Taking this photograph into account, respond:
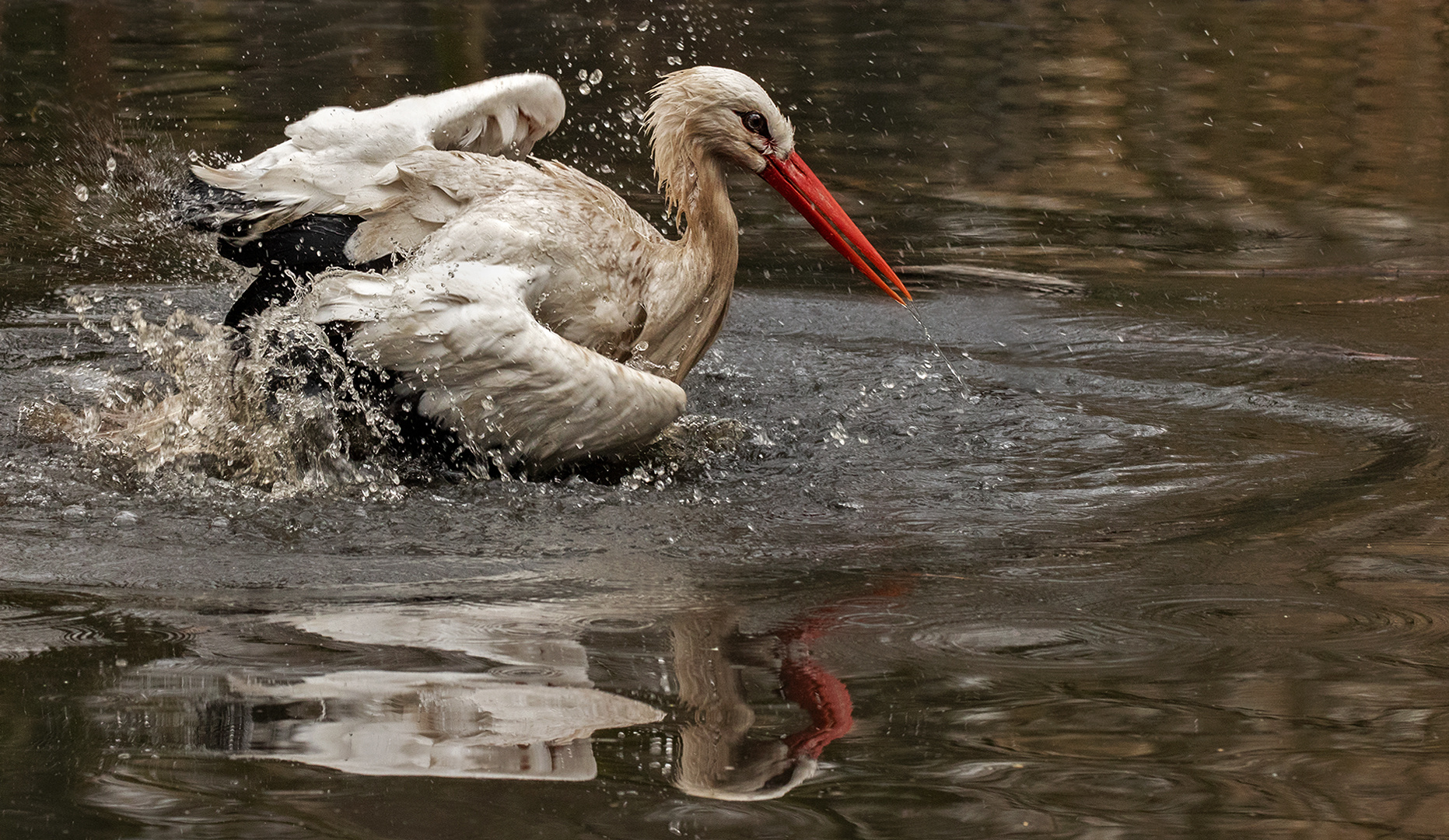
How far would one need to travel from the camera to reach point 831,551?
14.6 ft

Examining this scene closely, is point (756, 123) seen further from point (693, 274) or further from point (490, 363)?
point (490, 363)

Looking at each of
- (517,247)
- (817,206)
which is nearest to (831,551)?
(517,247)

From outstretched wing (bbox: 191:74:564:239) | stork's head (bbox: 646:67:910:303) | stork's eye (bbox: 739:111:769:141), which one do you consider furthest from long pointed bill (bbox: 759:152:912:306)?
outstretched wing (bbox: 191:74:564:239)

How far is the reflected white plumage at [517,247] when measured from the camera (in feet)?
15.4

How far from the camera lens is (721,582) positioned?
13.7 ft

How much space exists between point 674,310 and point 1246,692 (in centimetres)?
245

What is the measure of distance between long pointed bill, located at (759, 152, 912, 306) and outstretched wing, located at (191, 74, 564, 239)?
80 centimetres

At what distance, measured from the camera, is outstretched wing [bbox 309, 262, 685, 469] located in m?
4.64

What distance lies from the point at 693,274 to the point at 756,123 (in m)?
0.53

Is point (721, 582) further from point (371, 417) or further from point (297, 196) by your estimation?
point (297, 196)

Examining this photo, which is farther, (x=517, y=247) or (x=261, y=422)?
(x=261, y=422)

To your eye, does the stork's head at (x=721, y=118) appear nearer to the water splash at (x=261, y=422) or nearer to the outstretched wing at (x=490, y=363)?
the outstretched wing at (x=490, y=363)


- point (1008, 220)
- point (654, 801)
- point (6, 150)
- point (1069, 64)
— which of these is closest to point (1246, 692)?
point (654, 801)

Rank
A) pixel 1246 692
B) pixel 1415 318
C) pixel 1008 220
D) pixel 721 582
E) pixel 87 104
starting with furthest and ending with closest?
1. pixel 87 104
2. pixel 1008 220
3. pixel 1415 318
4. pixel 721 582
5. pixel 1246 692
